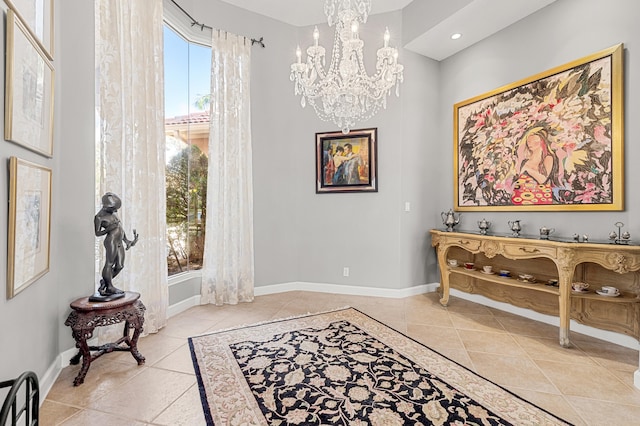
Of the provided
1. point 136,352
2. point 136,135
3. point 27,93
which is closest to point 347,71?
point 136,135

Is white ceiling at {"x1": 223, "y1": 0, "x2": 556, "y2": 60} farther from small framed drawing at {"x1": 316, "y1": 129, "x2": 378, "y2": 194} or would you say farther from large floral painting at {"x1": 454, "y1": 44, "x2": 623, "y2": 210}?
small framed drawing at {"x1": 316, "y1": 129, "x2": 378, "y2": 194}

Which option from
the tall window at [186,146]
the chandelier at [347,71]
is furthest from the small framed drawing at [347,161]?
the tall window at [186,146]

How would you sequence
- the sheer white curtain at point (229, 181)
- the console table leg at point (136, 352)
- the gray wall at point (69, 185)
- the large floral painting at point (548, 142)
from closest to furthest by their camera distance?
the gray wall at point (69, 185) < the console table leg at point (136, 352) < the large floral painting at point (548, 142) < the sheer white curtain at point (229, 181)

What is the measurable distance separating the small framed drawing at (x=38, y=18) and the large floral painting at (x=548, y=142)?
13.5 feet

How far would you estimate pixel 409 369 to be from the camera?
2.21 m

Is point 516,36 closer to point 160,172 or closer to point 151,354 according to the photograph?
point 160,172

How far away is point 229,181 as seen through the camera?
376cm

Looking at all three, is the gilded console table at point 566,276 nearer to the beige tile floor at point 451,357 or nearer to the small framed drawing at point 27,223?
the beige tile floor at point 451,357

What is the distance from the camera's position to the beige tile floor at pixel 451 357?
176 centimetres

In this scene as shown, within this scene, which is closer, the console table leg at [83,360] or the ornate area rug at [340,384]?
the ornate area rug at [340,384]

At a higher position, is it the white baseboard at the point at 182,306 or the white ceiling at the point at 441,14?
the white ceiling at the point at 441,14

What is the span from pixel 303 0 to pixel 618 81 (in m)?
3.40

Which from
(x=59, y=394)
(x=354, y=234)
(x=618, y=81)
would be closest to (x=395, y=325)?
(x=354, y=234)

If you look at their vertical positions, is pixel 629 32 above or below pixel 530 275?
above
